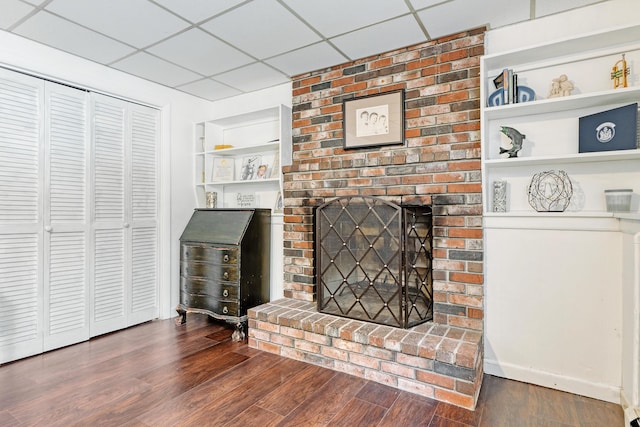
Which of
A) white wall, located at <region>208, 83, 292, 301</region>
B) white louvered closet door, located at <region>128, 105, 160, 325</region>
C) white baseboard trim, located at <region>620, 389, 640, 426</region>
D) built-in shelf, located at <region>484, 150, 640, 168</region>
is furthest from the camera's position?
white wall, located at <region>208, 83, 292, 301</region>

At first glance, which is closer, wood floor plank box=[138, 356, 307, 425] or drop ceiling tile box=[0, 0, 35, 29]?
wood floor plank box=[138, 356, 307, 425]

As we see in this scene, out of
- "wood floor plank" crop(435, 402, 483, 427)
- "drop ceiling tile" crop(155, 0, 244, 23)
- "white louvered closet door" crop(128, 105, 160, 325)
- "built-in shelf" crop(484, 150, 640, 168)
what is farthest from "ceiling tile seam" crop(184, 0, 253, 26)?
"wood floor plank" crop(435, 402, 483, 427)

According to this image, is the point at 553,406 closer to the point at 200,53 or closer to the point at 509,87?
the point at 509,87

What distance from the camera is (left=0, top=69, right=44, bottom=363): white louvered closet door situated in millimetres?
2348

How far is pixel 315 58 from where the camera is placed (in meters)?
2.70

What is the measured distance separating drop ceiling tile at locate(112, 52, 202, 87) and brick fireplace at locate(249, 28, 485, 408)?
1.31 metres

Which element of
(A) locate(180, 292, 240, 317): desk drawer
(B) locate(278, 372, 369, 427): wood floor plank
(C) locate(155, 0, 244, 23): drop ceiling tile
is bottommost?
(B) locate(278, 372, 369, 427): wood floor plank

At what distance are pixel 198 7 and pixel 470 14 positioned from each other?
165 centimetres

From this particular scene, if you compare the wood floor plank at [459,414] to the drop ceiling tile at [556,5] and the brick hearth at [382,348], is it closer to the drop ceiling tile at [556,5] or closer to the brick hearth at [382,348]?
the brick hearth at [382,348]

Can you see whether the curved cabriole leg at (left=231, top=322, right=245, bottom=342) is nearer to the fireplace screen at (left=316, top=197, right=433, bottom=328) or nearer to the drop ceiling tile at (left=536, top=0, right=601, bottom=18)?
the fireplace screen at (left=316, top=197, right=433, bottom=328)

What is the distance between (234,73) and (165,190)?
130 centimetres

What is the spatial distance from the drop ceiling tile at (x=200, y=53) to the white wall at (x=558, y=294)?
6.13 ft

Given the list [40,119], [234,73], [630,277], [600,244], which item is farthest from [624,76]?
[40,119]

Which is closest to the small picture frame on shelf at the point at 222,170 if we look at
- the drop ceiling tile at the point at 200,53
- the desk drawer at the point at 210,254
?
the desk drawer at the point at 210,254
